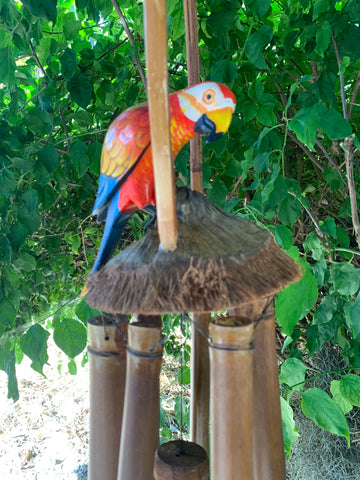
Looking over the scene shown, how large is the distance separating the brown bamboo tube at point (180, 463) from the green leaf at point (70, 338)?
0.81 feet

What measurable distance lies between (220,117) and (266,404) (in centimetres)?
27

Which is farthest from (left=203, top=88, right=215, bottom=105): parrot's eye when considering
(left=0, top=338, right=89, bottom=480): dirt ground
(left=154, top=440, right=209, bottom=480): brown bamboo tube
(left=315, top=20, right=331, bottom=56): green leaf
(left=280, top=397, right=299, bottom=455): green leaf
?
(left=0, top=338, right=89, bottom=480): dirt ground

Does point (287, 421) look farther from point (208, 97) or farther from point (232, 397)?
point (208, 97)

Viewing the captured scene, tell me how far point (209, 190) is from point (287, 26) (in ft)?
0.94

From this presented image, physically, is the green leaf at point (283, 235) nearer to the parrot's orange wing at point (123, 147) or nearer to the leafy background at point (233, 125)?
the leafy background at point (233, 125)

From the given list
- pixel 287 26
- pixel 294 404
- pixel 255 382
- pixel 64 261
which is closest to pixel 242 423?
pixel 255 382

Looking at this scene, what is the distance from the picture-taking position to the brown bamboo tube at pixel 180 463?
349 millimetres

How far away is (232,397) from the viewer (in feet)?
1.04

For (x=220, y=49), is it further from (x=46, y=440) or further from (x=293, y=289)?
(x=46, y=440)

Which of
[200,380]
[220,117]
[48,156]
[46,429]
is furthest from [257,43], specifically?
[46,429]

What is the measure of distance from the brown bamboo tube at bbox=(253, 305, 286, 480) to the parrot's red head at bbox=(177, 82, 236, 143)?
181mm

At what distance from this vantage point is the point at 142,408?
0.36 meters

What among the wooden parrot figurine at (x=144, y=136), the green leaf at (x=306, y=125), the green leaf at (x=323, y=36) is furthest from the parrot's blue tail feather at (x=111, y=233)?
the green leaf at (x=323, y=36)

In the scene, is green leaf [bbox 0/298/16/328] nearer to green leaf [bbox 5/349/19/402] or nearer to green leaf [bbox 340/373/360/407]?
green leaf [bbox 5/349/19/402]
